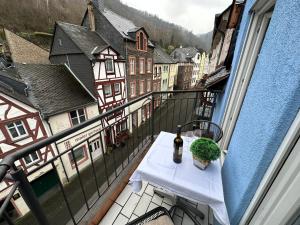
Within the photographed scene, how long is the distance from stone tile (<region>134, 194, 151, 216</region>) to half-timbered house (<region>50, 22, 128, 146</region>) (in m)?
4.67

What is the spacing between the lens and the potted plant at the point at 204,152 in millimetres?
1199

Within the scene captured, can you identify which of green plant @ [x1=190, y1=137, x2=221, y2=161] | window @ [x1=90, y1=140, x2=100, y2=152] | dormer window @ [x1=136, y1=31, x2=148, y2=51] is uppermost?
dormer window @ [x1=136, y1=31, x2=148, y2=51]

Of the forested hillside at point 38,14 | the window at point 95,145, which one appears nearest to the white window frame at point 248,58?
the window at point 95,145

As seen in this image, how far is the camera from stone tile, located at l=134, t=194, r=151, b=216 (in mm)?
1672

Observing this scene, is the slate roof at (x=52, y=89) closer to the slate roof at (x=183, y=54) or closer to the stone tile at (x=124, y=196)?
the stone tile at (x=124, y=196)

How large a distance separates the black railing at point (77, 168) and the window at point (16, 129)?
48.5 inches

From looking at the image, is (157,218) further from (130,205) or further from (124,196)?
(124,196)

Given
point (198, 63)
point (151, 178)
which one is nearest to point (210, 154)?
point (151, 178)

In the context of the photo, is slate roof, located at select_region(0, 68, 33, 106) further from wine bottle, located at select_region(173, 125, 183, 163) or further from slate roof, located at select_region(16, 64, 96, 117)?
wine bottle, located at select_region(173, 125, 183, 163)

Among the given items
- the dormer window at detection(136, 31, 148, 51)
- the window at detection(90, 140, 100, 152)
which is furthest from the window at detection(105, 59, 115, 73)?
the window at detection(90, 140, 100, 152)

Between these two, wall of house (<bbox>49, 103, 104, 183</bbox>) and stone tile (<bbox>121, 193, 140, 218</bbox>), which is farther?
wall of house (<bbox>49, 103, 104, 183</bbox>)

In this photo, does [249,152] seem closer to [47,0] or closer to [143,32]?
[143,32]

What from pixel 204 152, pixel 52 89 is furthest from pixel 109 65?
pixel 204 152

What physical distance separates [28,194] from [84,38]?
856 cm
